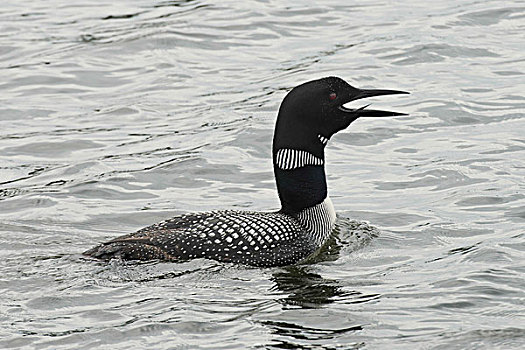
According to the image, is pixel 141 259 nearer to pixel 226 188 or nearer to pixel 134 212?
pixel 134 212

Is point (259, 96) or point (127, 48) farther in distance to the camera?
point (127, 48)

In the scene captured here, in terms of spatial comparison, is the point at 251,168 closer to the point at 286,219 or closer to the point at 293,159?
the point at 293,159

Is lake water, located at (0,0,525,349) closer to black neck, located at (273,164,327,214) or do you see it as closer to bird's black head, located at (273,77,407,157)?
black neck, located at (273,164,327,214)

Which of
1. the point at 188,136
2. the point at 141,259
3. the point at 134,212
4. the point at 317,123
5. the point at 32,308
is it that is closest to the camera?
the point at 32,308

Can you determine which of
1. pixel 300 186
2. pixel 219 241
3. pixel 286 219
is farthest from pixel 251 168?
pixel 219 241

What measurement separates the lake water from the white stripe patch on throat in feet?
2.18

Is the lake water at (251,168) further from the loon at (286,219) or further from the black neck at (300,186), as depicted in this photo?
the black neck at (300,186)

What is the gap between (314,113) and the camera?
28.2 ft

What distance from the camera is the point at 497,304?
7.52 m

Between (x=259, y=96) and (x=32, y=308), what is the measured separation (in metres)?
5.69

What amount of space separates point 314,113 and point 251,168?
2371mm

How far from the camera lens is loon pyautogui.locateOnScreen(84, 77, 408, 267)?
26.6ft

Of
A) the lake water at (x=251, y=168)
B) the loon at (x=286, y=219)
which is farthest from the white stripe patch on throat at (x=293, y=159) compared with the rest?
the lake water at (x=251, y=168)

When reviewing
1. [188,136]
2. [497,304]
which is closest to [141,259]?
[497,304]
